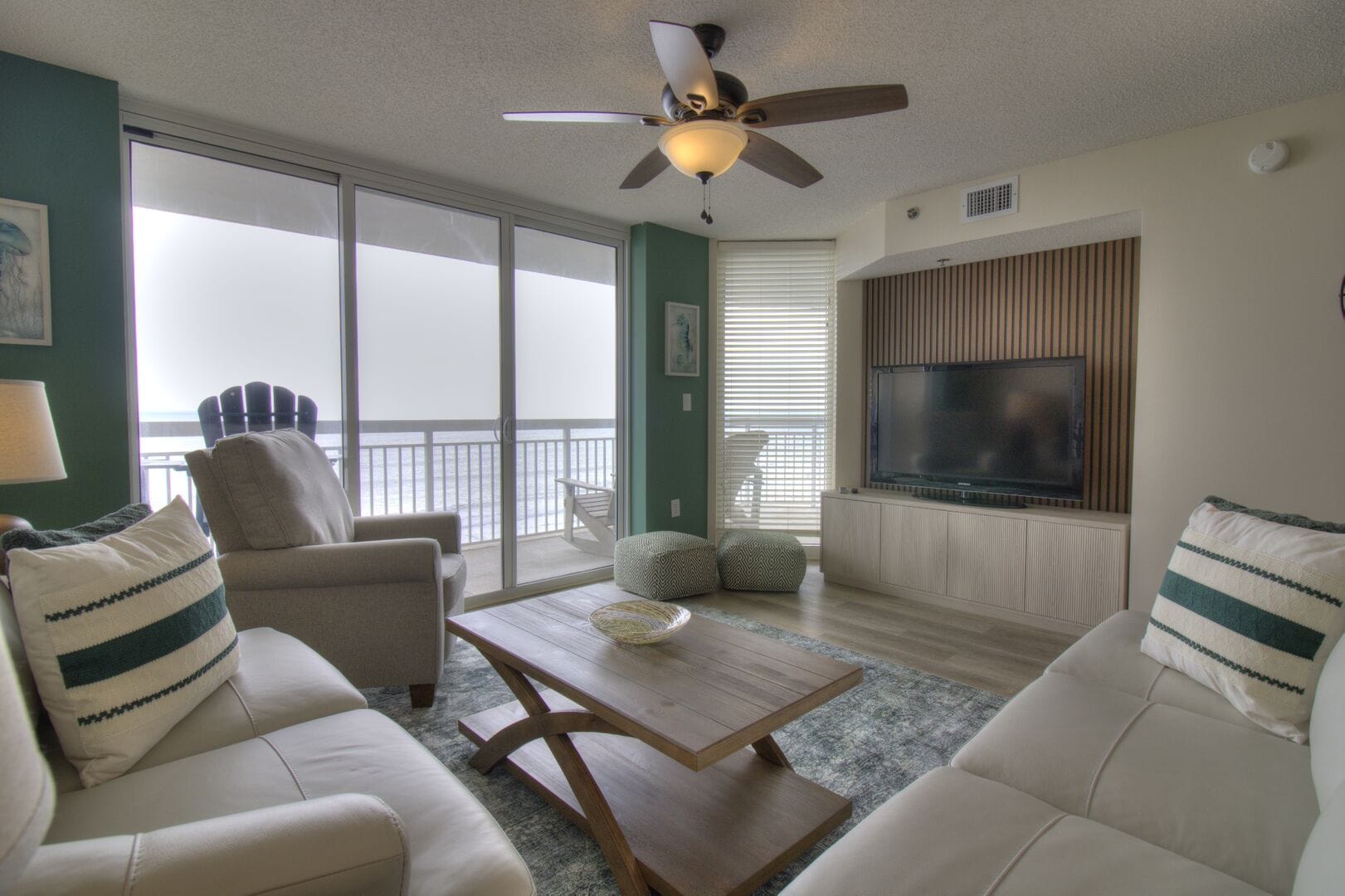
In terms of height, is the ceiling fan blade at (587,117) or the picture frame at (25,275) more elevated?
the ceiling fan blade at (587,117)

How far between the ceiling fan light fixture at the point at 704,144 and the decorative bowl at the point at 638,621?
144cm

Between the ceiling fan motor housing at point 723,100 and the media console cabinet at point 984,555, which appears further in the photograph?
the media console cabinet at point 984,555

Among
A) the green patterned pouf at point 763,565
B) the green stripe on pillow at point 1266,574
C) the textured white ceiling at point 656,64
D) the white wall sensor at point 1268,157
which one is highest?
the textured white ceiling at point 656,64

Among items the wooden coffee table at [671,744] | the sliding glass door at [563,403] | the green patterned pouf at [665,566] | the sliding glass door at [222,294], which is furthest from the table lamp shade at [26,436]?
the green patterned pouf at [665,566]

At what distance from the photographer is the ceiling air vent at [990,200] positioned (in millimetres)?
3457

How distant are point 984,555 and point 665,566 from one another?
5.89 ft

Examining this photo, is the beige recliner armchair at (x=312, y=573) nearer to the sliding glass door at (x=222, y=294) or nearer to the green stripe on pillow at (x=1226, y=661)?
the sliding glass door at (x=222, y=294)

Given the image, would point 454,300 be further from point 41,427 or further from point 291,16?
point 41,427

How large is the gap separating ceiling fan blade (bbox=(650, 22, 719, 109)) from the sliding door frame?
6.97ft

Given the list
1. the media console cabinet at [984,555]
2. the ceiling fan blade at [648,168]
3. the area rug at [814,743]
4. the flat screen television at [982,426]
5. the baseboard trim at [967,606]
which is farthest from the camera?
the flat screen television at [982,426]

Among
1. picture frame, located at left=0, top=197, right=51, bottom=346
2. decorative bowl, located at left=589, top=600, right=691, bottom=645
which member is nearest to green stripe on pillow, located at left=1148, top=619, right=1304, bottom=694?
decorative bowl, located at left=589, top=600, right=691, bottom=645

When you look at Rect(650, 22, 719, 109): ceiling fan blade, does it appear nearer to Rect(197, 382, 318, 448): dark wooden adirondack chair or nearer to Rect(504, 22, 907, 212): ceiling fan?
Rect(504, 22, 907, 212): ceiling fan

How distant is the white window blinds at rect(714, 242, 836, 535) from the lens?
487 cm

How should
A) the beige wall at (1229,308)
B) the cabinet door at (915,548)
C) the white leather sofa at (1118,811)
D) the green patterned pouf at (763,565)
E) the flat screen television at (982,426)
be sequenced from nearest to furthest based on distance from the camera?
the white leather sofa at (1118,811)
the beige wall at (1229,308)
the flat screen television at (982,426)
the cabinet door at (915,548)
the green patterned pouf at (763,565)
